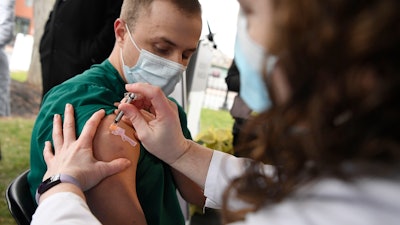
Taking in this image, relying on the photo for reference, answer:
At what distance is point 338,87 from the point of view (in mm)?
567

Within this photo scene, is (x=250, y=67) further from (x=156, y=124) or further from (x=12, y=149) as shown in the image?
(x=12, y=149)

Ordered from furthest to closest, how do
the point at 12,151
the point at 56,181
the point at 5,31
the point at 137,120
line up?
the point at 12,151, the point at 5,31, the point at 137,120, the point at 56,181

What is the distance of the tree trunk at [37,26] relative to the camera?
230 inches

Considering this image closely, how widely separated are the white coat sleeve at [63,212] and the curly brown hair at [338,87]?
1.44 feet

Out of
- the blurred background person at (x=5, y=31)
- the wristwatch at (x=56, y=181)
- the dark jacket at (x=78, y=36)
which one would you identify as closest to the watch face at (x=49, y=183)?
the wristwatch at (x=56, y=181)

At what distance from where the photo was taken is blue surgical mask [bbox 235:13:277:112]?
2.42 feet

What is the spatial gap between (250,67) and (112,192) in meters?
0.58

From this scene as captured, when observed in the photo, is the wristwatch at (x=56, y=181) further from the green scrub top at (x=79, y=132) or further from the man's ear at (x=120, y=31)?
the man's ear at (x=120, y=31)

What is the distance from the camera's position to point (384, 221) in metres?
0.58

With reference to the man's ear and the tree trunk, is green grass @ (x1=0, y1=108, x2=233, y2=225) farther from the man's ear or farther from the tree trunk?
the man's ear

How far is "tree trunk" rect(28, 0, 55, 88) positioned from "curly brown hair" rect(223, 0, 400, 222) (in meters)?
5.71

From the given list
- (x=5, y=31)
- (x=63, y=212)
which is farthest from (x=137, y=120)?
(x=5, y=31)

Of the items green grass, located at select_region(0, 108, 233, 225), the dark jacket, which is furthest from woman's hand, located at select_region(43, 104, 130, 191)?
green grass, located at select_region(0, 108, 233, 225)

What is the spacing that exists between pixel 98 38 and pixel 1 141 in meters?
3.01
